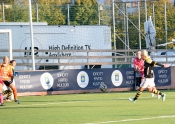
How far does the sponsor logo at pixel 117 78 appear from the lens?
33125 mm

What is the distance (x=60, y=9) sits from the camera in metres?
46.0

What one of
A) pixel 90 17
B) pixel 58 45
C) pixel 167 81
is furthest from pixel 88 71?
pixel 90 17

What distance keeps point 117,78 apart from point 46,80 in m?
4.30

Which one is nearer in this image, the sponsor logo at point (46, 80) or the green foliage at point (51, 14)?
the sponsor logo at point (46, 80)

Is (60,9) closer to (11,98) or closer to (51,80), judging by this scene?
(51,80)

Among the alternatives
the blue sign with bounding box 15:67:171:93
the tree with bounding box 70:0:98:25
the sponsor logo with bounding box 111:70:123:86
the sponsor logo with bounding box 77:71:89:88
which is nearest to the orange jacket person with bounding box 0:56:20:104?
the blue sign with bounding box 15:67:171:93

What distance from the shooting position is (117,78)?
109 ft

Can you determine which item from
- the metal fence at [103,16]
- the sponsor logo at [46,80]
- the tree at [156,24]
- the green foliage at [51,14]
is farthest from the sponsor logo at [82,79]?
the tree at [156,24]

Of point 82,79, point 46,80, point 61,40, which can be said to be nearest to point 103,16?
point 61,40

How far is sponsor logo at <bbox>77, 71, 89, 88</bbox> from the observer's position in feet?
105

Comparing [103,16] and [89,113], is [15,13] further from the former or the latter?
[89,113]

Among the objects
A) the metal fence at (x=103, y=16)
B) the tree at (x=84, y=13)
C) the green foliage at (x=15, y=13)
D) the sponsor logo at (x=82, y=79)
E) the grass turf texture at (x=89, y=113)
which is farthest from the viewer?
the green foliage at (x=15, y=13)

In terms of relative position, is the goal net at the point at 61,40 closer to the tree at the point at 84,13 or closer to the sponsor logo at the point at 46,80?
the tree at the point at 84,13

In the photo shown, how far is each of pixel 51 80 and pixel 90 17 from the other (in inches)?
871
